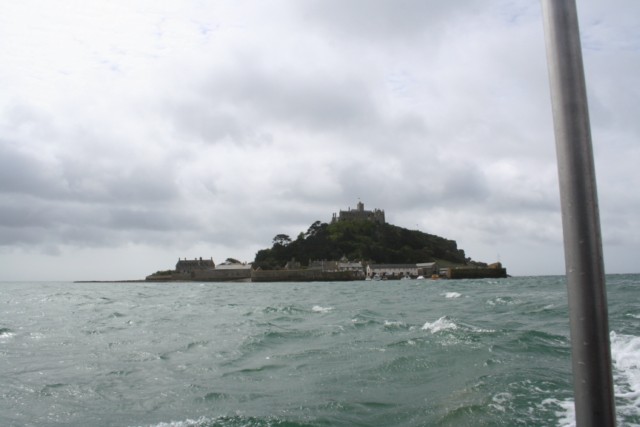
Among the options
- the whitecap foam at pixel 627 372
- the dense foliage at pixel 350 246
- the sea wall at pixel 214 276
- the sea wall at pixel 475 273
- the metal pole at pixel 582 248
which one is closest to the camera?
the metal pole at pixel 582 248

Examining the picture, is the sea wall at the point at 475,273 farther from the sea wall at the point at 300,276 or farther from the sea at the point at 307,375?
the sea at the point at 307,375

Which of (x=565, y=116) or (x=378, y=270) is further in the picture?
(x=378, y=270)

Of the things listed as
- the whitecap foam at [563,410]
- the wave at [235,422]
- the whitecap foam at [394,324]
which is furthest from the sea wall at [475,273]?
the wave at [235,422]

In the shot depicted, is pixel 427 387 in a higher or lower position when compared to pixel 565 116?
lower

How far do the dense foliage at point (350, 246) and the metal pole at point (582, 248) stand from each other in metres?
165

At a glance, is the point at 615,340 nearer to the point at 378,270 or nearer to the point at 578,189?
the point at 578,189

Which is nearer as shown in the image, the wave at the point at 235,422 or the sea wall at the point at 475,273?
the wave at the point at 235,422

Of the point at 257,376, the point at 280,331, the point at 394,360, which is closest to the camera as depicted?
the point at 257,376

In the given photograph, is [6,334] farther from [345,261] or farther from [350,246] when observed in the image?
[350,246]

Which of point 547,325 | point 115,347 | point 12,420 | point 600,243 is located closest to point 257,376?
point 12,420

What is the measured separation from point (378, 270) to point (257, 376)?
148502 millimetres

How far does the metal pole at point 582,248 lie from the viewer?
6.72 feet

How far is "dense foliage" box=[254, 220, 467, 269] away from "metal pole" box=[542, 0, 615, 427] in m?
165

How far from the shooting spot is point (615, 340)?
51.2 ft
